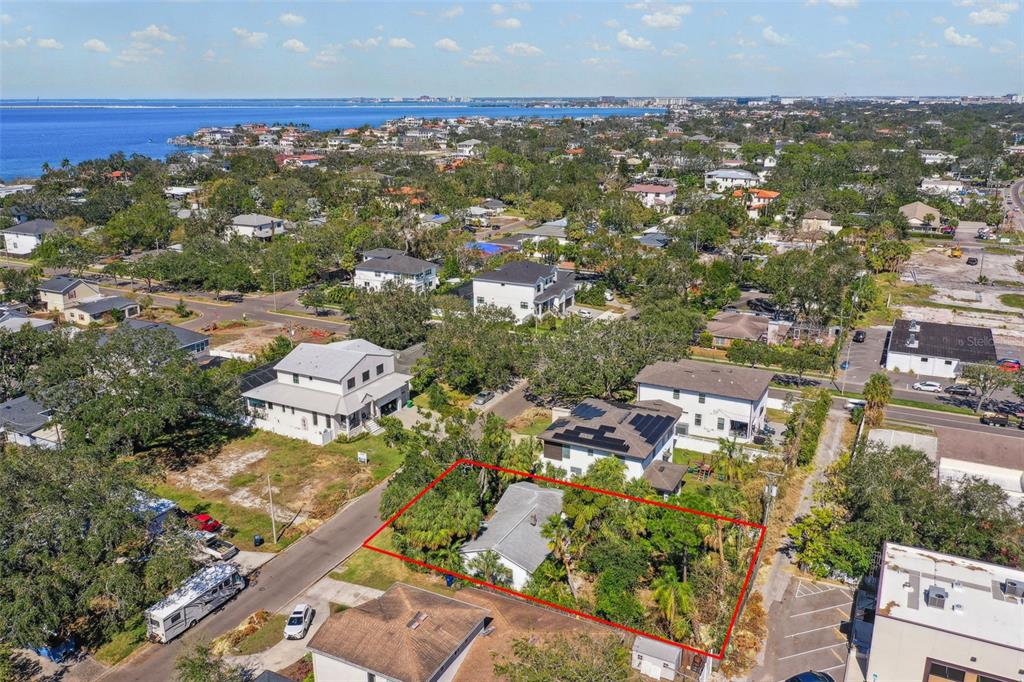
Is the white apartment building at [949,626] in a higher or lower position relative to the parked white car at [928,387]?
higher

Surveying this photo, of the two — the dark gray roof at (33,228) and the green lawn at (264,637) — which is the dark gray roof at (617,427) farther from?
the dark gray roof at (33,228)

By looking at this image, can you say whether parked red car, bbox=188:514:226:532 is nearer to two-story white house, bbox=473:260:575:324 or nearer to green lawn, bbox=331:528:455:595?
green lawn, bbox=331:528:455:595

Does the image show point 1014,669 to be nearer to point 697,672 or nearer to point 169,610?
point 697,672

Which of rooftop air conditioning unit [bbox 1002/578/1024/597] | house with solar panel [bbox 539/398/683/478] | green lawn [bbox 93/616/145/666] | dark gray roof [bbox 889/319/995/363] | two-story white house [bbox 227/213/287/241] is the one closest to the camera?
rooftop air conditioning unit [bbox 1002/578/1024/597]

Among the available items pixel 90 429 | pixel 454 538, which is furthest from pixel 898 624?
pixel 90 429

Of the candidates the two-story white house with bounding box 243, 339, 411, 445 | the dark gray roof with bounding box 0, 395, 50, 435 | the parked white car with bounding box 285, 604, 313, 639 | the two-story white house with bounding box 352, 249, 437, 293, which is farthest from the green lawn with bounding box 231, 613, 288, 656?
the two-story white house with bounding box 352, 249, 437, 293

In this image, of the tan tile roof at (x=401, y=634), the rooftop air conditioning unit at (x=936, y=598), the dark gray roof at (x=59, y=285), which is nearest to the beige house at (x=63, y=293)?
the dark gray roof at (x=59, y=285)
